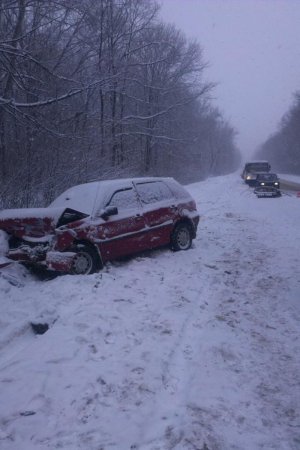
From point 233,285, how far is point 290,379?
3096 millimetres

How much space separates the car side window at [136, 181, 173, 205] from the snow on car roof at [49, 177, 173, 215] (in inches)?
9.2

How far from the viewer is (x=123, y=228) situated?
8188mm

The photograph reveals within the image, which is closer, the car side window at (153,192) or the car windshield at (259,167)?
the car side window at (153,192)

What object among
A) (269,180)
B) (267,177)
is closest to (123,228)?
(269,180)

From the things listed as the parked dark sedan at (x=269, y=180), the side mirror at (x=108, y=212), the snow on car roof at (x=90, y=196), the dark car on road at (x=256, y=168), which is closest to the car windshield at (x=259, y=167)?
the dark car on road at (x=256, y=168)

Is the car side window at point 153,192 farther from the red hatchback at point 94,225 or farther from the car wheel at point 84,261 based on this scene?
the car wheel at point 84,261

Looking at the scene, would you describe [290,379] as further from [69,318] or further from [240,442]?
[69,318]

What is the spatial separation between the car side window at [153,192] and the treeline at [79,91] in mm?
4109

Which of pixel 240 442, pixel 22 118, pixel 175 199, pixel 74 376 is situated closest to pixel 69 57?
pixel 22 118

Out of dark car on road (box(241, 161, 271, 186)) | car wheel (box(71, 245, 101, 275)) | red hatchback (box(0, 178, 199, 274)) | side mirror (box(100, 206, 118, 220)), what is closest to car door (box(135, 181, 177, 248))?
red hatchback (box(0, 178, 199, 274))

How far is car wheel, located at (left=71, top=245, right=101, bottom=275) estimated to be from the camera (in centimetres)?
743

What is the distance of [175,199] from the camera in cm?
962

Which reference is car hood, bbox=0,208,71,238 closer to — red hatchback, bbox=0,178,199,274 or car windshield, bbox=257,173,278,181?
red hatchback, bbox=0,178,199,274

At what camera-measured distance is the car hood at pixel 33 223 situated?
761 centimetres
